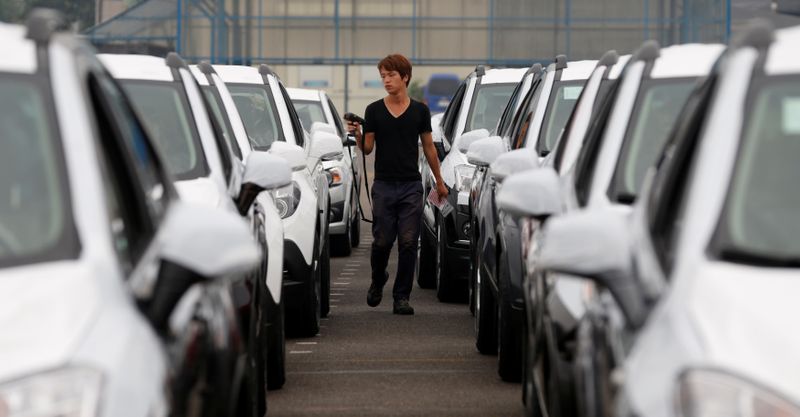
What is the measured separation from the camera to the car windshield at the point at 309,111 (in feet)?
73.0

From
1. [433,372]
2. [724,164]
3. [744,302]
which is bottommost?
[433,372]

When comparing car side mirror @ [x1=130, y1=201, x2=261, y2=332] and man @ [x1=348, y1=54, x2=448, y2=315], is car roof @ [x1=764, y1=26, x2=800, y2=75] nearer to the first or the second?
car side mirror @ [x1=130, y1=201, x2=261, y2=332]

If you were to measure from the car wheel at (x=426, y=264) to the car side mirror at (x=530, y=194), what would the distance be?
9488 millimetres

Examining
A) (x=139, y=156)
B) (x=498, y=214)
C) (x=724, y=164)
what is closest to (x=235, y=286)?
(x=139, y=156)

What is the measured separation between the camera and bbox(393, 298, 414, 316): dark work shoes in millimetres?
13633

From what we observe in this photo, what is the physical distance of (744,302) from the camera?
4180 mm

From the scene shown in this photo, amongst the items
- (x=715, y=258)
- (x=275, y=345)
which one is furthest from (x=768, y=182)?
(x=275, y=345)

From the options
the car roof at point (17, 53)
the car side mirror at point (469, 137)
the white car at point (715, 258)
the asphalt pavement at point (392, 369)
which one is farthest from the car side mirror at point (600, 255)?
the car side mirror at point (469, 137)

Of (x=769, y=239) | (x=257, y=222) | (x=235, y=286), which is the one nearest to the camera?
(x=769, y=239)

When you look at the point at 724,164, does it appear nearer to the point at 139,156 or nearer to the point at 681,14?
the point at 139,156

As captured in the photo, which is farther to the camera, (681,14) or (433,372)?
(681,14)

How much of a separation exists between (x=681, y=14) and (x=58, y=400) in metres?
45.0

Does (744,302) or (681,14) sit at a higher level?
(681,14)

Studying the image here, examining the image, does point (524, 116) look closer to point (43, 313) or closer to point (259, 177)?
point (259, 177)
